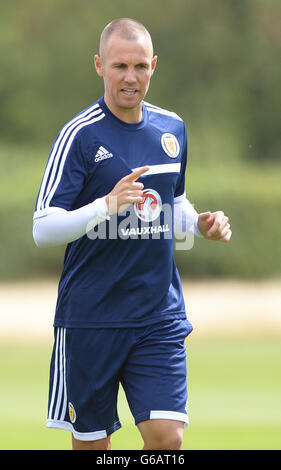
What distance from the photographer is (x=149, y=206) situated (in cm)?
426

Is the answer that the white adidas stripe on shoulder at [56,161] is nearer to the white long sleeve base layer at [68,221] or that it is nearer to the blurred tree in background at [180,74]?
the white long sleeve base layer at [68,221]

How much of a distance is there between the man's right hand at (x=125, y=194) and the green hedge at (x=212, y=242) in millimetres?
11587

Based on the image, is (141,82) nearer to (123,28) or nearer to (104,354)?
(123,28)

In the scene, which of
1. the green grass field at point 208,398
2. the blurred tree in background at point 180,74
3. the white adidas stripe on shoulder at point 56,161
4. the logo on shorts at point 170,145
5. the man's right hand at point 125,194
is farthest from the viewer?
the blurred tree in background at point 180,74

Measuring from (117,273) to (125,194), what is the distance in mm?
391

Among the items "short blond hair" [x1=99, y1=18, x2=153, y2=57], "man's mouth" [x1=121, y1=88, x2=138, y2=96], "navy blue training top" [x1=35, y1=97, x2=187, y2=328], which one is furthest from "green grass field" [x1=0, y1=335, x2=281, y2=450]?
"short blond hair" [x1=99, y1=18, x2=153, y2=57]

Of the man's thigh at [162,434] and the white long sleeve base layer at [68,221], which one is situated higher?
the white long sleeve base layer at [68,221]

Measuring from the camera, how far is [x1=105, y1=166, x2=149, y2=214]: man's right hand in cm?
399

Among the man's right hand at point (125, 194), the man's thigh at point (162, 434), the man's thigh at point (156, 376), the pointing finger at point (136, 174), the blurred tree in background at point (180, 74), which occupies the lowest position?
the man's thigh at point (162, 434)

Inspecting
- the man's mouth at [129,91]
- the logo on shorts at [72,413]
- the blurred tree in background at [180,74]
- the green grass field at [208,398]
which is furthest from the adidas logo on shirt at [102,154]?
the blurred tree in background at [180,74]

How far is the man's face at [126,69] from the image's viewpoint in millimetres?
4234

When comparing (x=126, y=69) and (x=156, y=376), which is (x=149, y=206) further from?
(x=156, y=376)

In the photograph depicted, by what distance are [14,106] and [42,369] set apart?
10272 mm

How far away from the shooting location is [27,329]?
13.2 meters
